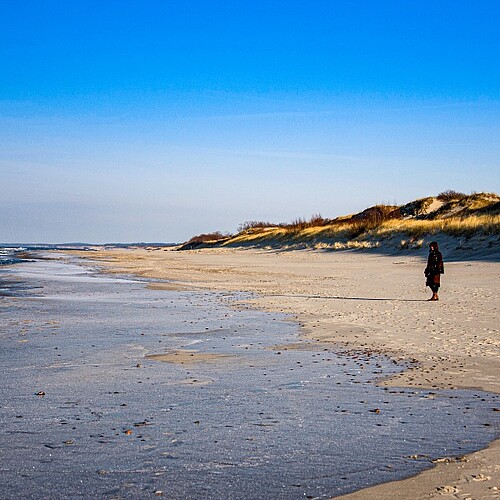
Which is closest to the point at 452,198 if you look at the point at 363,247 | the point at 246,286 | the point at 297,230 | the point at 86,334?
the point at 297,230

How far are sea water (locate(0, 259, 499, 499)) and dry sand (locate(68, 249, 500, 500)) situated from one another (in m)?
0.28

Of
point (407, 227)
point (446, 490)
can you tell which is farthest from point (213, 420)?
point (407, 227)

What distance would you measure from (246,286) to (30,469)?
16.3 metres

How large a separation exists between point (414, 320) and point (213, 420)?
721cm

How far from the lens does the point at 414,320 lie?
11586 mm

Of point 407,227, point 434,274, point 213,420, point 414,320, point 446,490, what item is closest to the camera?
point 446,490

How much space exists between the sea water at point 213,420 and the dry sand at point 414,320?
0.28 meters

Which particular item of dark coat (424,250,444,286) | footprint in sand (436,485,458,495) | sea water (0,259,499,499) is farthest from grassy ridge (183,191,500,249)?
footprint in sand (436,485,458,495)

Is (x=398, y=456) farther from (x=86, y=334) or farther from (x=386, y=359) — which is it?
(x=86, y=334)

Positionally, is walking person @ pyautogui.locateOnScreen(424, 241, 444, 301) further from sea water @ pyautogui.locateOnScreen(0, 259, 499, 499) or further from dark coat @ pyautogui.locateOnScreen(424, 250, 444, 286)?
sea water @ pyautogui.locateOnScreen(0, 259, 499, 499)

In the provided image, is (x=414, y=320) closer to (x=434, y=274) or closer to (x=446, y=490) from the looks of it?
(x=434, y=274)

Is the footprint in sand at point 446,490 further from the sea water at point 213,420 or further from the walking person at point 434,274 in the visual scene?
the walking person at point 434,274

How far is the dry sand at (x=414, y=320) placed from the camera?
3.87 meters

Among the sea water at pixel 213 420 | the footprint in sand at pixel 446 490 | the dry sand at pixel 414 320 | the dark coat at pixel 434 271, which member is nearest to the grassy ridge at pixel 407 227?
the dry sand at pixel 414 320
